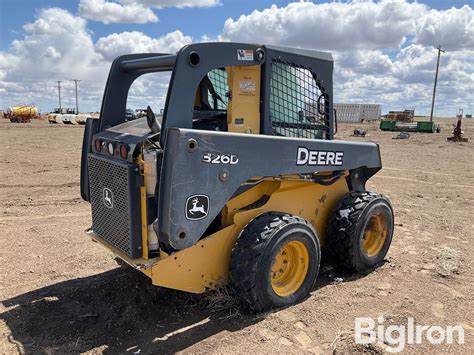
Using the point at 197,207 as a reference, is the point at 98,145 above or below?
above

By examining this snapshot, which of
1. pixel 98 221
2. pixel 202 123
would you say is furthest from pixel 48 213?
pixel 202 123

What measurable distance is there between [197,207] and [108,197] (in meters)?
1.01

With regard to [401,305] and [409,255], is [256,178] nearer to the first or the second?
[401,305]

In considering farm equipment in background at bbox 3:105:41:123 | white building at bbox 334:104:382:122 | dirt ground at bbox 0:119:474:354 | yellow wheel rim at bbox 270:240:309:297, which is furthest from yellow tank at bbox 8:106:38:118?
yellow wheel rim at bbox 270:240:309:297

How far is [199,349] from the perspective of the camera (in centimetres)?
350

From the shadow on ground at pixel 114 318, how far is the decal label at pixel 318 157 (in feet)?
4.31

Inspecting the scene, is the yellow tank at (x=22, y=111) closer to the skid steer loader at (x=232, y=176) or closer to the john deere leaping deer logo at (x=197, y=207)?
the skid steer loader at (x=232, y=176)

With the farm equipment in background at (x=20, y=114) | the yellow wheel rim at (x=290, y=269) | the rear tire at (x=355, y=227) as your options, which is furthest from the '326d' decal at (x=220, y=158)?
the farm equipment in background at (x=20, y=114)

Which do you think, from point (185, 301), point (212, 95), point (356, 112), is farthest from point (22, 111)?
point (185, 301)

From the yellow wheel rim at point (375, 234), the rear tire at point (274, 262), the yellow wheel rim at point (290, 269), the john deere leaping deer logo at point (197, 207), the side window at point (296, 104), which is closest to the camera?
the john deere leaping deer logo at point (197, 207)

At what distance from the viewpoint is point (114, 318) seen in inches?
159

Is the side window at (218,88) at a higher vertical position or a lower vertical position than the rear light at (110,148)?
higher

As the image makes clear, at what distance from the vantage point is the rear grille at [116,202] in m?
3.69

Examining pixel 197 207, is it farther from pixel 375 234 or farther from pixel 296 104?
pixel 375 234
